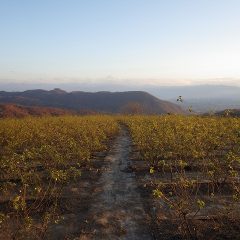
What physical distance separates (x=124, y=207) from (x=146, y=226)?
4.25ft

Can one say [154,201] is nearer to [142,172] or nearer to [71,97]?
[142,172]

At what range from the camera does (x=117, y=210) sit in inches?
360

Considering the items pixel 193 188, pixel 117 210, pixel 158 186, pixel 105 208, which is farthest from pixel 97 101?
pixel 158 186

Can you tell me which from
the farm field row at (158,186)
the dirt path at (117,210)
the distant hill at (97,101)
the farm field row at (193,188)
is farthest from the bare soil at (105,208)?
the distant hill at (97,101)

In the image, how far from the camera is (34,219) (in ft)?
28.1

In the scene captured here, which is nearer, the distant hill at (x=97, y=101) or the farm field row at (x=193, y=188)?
the farm field row at (x=193, y=188)

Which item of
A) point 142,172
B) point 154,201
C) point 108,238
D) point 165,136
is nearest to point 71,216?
point 108,238

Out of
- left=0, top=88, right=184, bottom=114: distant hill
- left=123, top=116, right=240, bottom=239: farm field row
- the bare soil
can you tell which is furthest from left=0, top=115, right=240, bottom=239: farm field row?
left=0, top=88, right=184, bottom=114: distant hill

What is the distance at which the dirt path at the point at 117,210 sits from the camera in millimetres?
7820

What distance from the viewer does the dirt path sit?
308 inches

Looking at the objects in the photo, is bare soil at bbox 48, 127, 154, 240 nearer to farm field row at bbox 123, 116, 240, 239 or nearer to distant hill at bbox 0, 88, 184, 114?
farm field row at bbox 123, 116, 240, 239

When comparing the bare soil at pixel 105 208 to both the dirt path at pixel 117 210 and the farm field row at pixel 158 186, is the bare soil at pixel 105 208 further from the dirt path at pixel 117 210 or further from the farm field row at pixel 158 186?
the farm field row at pixel 158 186

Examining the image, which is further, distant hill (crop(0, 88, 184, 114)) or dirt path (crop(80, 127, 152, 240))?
distant hill (crop(0, 88, 184, 114))

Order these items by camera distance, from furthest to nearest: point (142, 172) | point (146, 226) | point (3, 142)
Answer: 1. point (3, 142)
2. point (142, 172)
3. point (146, 226)
